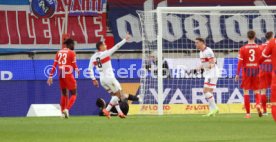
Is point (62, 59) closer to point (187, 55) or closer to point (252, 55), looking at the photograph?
point (252, 55)

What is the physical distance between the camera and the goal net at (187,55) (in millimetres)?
25125

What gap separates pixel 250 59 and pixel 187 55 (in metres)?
7.56

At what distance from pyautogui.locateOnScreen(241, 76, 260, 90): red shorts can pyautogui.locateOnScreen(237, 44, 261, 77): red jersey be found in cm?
12

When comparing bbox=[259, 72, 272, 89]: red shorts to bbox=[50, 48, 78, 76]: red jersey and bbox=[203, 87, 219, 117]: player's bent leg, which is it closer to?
bbox=[203, 87, 219, 117]: player's bent leg

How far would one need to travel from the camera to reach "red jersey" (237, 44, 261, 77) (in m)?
20.7

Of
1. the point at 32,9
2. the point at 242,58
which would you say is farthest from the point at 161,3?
the point at 242,58

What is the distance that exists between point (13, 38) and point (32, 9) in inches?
58.4

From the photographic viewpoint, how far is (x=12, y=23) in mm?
31391

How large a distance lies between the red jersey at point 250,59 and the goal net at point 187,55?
2.65 metres

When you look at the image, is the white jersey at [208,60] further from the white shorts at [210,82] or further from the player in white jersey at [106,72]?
the player in white jersey at [106,72]

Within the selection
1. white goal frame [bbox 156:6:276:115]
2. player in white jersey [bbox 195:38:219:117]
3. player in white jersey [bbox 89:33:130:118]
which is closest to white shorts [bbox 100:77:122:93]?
player in white jersey [bbox 89:33:130:118]

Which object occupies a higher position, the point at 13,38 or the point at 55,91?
the point at 13,38

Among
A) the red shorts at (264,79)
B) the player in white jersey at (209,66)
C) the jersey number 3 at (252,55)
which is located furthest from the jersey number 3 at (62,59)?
the red shorts at (264,79)

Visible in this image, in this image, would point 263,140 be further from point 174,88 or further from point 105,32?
point 105,32
